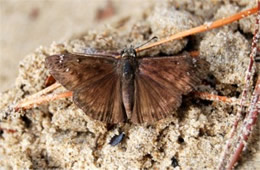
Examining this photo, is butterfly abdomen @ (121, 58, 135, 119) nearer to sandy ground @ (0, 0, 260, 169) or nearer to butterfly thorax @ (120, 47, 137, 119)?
butterfly thorax @ (120, 47, 137, 119)

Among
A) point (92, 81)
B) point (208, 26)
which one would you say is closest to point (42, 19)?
point (92, 81)

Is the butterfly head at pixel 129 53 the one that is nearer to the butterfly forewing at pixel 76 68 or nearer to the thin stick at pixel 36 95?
the butterfly forewing at pixel 76 68

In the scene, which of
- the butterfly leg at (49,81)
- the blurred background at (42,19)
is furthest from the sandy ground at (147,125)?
the blurred background at (42,19)

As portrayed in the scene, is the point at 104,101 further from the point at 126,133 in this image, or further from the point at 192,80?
the point at 192,80

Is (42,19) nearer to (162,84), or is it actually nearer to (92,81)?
(92,81)

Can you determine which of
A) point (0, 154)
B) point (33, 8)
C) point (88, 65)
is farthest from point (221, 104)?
point (33, 8)

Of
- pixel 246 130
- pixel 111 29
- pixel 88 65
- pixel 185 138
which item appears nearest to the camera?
pixel 246 130

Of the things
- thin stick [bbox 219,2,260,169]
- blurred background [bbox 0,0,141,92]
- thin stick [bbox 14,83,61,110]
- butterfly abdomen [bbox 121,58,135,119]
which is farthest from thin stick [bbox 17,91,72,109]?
blurred background [bbox 0,0,141,92]
